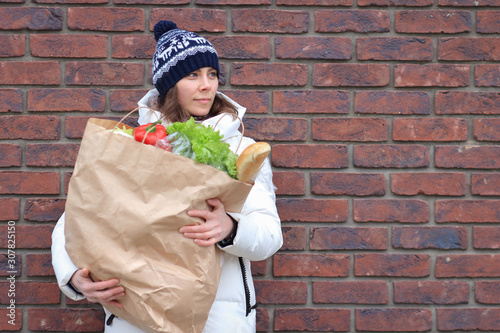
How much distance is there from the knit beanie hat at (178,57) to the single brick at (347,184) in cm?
68

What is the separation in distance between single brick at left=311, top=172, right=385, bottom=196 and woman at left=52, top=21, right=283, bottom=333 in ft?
1.29

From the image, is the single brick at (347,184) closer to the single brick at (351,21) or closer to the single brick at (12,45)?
the single brick at (351,21)

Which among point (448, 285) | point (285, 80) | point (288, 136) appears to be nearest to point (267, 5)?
point (285, 80)

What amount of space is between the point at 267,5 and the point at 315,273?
121 centimetres

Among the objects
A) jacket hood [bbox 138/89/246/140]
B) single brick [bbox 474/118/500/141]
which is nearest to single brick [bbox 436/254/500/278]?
single brick [bbox 474/118/500/141]

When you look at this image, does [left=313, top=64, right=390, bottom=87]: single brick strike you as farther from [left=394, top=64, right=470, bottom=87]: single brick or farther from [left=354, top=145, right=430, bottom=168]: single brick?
[left=354, top=145, right=430, bottom=168]: single brick

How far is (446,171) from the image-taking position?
1.98 metres

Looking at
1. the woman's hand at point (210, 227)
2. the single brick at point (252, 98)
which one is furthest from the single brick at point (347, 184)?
the woman's hand at point (210, 227)

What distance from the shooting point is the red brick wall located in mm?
1955

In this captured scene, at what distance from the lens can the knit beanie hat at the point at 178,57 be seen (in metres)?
1.65

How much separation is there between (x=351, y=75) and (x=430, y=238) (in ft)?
2.65

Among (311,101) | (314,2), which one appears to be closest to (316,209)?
(311,101)

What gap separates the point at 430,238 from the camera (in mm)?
1972

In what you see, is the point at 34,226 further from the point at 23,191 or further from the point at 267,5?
the point at 267,5
